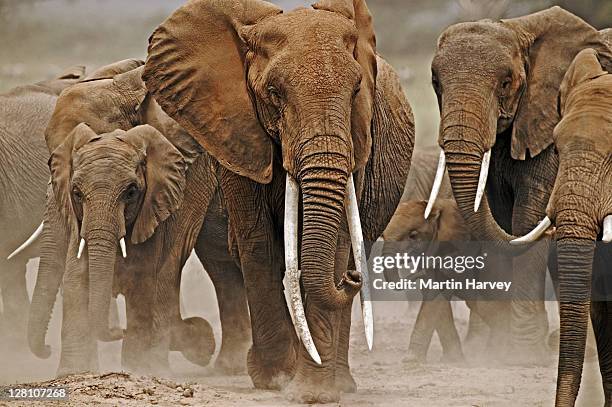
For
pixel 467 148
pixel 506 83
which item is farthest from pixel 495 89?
pixel 467 148

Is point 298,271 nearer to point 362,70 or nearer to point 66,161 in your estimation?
point 362,70

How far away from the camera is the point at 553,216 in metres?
6.55

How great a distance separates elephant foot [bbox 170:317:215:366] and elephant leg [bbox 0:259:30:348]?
1.98m

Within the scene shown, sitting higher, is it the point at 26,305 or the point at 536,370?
Answer: the point at 26,305

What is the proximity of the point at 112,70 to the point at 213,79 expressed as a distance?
3008 millimetres

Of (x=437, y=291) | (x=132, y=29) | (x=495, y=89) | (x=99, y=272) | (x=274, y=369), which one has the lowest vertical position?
(x=274, y=369)

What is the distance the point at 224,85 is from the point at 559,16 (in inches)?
107

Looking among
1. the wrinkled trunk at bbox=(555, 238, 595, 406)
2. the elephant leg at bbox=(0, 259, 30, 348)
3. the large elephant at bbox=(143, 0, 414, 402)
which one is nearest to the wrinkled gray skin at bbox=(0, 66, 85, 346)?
the elephant leg at bbox=(0, 259, 30, 348)

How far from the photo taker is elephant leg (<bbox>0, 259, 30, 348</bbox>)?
466 inches

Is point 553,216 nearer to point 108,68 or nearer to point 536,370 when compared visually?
point 536,370

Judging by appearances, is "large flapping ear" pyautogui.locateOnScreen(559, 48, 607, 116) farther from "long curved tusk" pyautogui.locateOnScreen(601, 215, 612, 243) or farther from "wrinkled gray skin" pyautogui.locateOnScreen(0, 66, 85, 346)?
"wrinkled gray skin" pyautogui.locateOnScreen(0, 66, 85, 346)

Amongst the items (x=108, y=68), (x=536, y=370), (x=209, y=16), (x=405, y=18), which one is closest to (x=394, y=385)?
(x=536, y=370)

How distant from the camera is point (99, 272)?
8711 mm

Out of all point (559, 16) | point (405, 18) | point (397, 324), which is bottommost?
point (397, 324)
